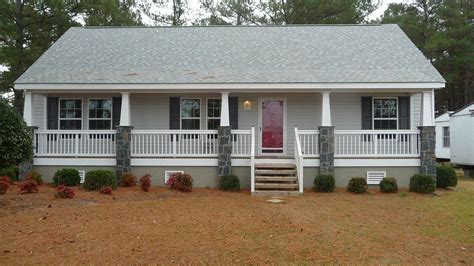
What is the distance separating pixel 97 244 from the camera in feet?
20.1

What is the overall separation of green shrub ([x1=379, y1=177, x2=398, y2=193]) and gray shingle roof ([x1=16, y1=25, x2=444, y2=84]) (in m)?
2.94

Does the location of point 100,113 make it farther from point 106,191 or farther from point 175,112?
point 106,191

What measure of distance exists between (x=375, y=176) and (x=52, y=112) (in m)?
10.8

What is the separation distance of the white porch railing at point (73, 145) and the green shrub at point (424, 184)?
9062 mm

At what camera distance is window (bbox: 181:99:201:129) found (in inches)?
571

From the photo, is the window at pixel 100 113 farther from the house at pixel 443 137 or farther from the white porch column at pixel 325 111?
the house at pixel 443 137

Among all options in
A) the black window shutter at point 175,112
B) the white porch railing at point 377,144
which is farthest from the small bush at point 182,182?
the white porch railing at point 377,144

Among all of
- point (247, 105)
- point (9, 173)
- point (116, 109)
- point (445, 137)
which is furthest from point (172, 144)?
point (445, 137)

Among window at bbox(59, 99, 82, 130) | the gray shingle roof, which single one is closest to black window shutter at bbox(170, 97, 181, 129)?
the gray shingle roof

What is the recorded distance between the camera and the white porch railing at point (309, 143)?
12898 millimetres

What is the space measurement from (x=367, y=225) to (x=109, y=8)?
1866 cm

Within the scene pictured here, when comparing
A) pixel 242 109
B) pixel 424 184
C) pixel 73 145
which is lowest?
pixel 424 184

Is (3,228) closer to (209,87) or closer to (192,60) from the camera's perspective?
(209,87)

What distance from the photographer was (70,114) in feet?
48.1
